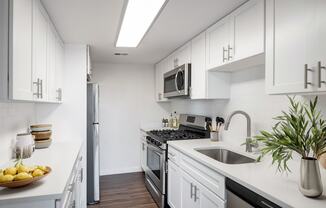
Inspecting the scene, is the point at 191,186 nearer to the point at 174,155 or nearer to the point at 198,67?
the point at 174,155

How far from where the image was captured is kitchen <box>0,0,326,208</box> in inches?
48.1

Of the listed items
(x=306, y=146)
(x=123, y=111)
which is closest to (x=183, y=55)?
(x=123, y=111)

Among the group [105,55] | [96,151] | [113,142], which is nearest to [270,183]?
[96,151]

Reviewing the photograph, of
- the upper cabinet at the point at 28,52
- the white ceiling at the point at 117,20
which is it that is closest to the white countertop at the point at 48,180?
the upper cabinet at the point at 28,52

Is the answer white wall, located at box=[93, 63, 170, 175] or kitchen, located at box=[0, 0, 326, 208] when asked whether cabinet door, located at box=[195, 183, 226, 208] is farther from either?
white wall, located at box=[93, 63, 170, 175]

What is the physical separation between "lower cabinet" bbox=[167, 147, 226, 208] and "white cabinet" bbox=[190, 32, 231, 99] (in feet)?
2.52

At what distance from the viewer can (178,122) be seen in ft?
13.1

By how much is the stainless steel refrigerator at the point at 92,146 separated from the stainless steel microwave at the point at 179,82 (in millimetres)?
1110

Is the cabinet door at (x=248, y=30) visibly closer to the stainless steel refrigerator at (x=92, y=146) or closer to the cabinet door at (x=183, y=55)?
the cabinet door at (x=183, y=55)

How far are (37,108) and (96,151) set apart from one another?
3.10 feet

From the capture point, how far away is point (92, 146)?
3053 mm

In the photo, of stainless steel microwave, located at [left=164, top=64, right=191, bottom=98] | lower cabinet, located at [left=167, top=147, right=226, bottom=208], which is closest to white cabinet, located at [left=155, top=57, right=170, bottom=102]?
stainless steel microwave, located at [left=164, top=64, right=191, bottom=98]

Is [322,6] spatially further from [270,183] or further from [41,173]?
[41,173]

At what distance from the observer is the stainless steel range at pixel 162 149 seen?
2744 millimetres
